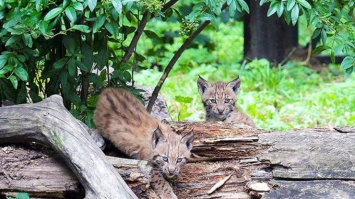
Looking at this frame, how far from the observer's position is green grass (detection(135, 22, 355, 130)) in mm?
9125

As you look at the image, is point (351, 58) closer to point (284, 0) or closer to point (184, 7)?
point (284, 0)

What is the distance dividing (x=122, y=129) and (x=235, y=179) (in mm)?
996

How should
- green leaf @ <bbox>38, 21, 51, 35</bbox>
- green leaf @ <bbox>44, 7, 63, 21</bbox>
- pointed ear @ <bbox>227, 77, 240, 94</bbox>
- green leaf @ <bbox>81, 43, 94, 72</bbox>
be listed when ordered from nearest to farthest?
green leaf @ <bbox>44, 7, 63, 21</bbox>, green leaf @ <bbox>38, 21, 51, 35</bbox>, green leaf @ <bbox>81, 43, 94, 72</bbox>, pointed ear @ <bbox>227, 77, 240, 94</bbox>

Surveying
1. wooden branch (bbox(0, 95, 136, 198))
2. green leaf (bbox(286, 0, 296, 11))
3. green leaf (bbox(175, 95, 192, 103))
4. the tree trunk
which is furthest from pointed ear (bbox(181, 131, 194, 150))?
the tree trunk

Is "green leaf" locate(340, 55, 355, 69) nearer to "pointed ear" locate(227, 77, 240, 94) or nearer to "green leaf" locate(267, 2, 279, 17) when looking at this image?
"green leaf" locate(267, 2, 279, 17)

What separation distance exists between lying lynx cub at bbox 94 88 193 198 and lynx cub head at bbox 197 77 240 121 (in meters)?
1.24

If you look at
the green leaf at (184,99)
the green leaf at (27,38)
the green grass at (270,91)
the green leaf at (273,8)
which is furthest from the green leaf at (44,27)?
the green leaf at (184,99)

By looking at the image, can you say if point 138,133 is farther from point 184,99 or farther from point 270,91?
point 270,91

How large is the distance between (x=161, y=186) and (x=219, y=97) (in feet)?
6.54

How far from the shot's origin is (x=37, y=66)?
22.1 feet

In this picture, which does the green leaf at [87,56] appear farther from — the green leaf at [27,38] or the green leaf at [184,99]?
the green leaf at [184,99]

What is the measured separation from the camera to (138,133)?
6.06 metres

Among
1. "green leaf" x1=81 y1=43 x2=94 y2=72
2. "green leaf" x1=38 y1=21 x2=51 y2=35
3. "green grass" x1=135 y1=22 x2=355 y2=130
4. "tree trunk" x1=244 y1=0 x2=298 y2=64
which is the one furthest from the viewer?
"tree trunk" x1=244 y1=0 x2=298 y2=64

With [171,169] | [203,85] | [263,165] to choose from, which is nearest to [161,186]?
[171,169]
